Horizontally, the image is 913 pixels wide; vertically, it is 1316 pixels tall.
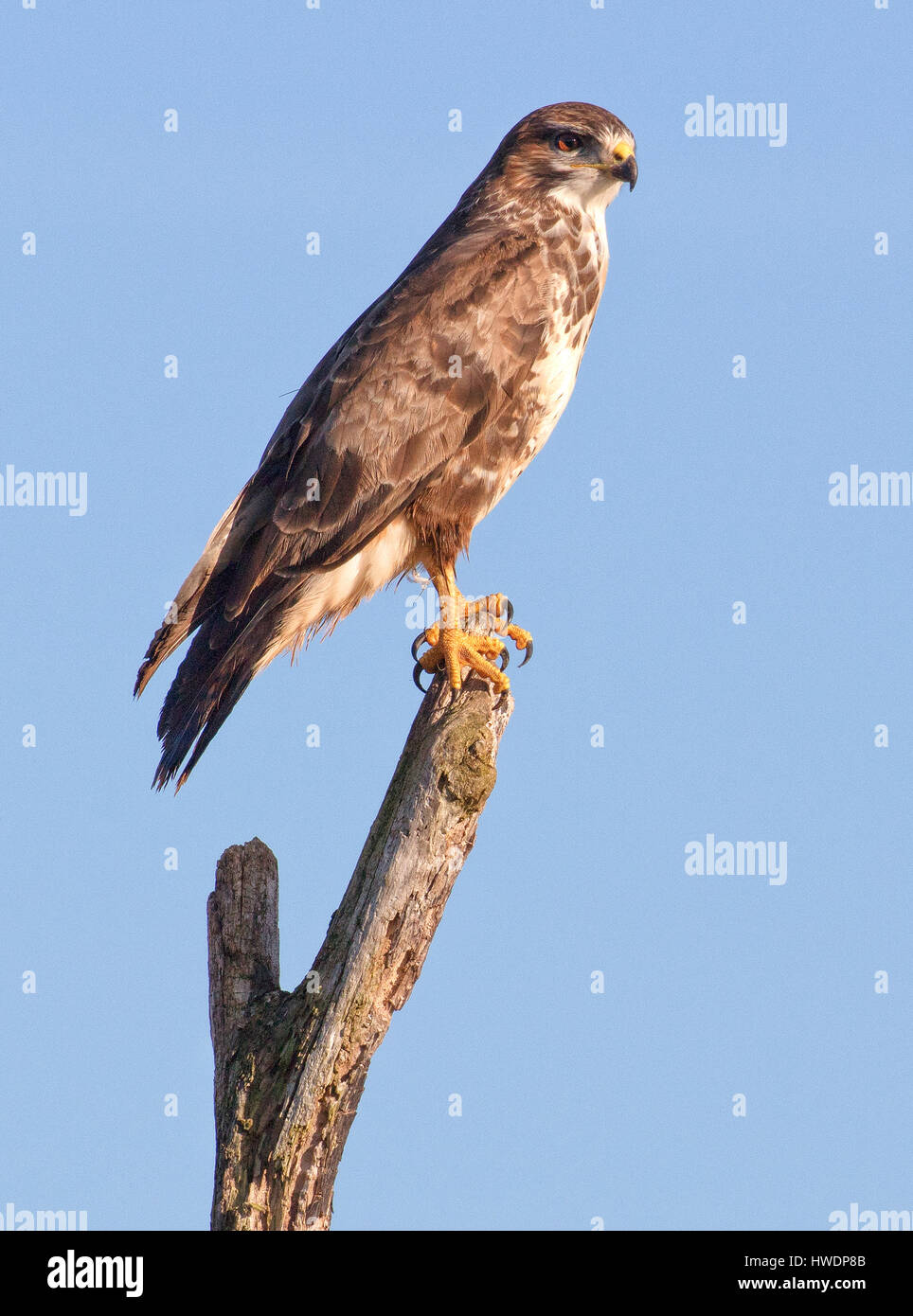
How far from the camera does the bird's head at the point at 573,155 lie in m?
6.94

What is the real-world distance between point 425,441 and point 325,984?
2.44m

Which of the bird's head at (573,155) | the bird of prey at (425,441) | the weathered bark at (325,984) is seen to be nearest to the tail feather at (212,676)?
the bird of prey at (425,441)

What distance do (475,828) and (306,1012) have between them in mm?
921

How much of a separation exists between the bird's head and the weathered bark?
2733 mm

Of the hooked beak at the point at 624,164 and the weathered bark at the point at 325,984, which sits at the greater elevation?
the hooked beak at the point at 624,164

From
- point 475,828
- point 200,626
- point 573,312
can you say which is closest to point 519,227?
point 573,312

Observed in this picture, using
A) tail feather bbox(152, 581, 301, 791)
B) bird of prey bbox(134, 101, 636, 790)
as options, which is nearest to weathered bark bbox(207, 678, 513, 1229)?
tail feather bbox(152, 581, 301, 791)

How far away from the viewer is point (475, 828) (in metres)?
5.60

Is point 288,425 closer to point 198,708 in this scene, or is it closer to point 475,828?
point 198,708

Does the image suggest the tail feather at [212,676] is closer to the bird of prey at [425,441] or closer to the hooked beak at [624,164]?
the bird of prey at [425,441]

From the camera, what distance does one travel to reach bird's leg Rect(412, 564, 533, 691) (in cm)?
634

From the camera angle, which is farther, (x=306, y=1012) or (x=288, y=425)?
(x=288, y=425)

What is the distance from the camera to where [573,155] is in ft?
23.1
